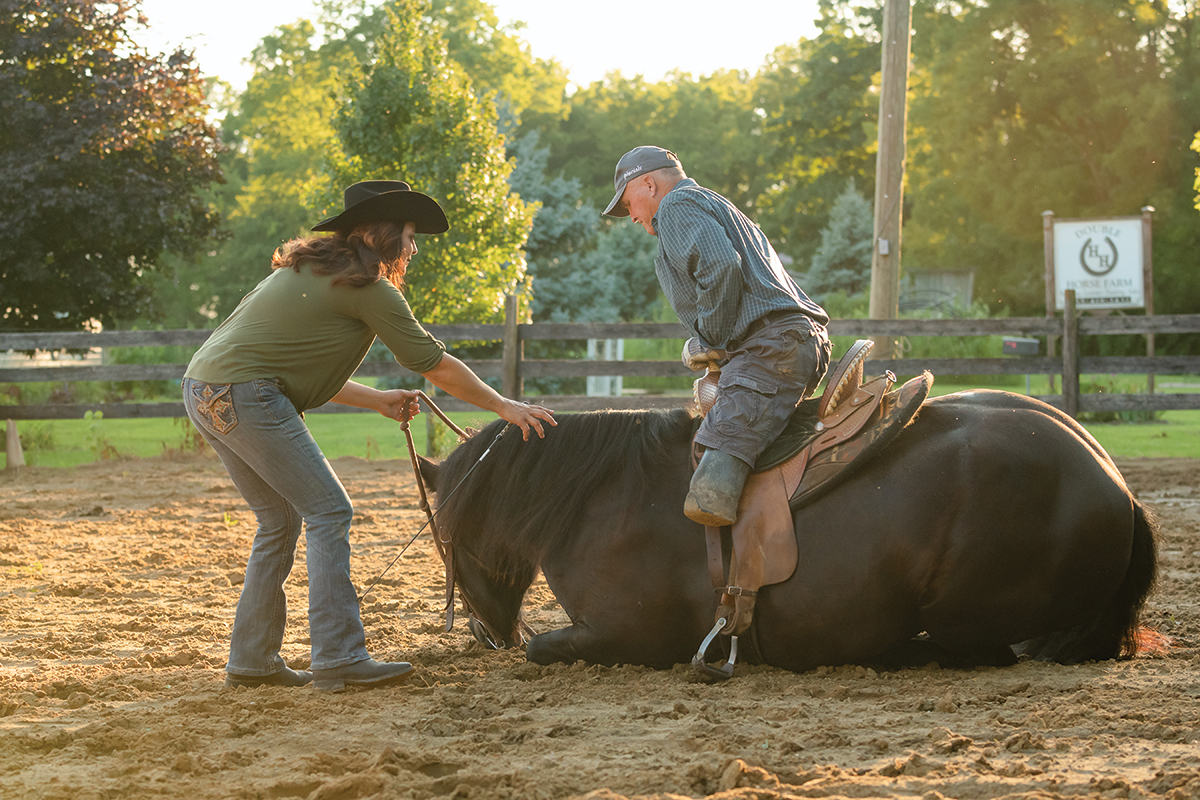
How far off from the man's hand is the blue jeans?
1371 mm

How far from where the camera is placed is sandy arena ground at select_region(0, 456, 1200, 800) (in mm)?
2412

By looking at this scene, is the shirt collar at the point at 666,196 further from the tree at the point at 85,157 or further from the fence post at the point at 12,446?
the tree at the point at 85,157

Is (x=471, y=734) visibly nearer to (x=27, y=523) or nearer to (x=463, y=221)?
(x=27, y=523)

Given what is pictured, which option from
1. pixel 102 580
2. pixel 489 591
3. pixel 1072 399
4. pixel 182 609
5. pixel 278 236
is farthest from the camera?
pixel 278 236

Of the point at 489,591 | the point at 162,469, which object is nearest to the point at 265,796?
the point at 489,591

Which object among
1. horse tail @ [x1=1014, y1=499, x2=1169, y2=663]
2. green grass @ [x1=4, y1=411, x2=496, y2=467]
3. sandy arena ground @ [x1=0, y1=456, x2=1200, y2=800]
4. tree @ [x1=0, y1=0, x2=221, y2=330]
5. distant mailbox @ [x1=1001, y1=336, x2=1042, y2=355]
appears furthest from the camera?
distant mailbox @ [x1=1001, y1=336, x2=1042, y2=355]

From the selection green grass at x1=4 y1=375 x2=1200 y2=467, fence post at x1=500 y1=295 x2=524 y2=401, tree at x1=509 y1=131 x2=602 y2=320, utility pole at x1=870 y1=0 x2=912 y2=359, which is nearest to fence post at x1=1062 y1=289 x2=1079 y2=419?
green grass at x1=4 y1=375 x2=1200 y2=467

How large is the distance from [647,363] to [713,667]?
771 cm

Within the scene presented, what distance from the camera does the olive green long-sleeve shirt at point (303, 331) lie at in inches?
133

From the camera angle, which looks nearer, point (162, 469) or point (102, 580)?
point (102, 580)

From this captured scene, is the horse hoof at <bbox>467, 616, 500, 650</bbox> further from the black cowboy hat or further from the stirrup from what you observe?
the black cowboy hat

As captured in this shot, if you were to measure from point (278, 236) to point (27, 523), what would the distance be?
27.3 m

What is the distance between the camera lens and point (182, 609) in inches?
189

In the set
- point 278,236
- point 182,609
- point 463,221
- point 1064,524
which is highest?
point 278,236
